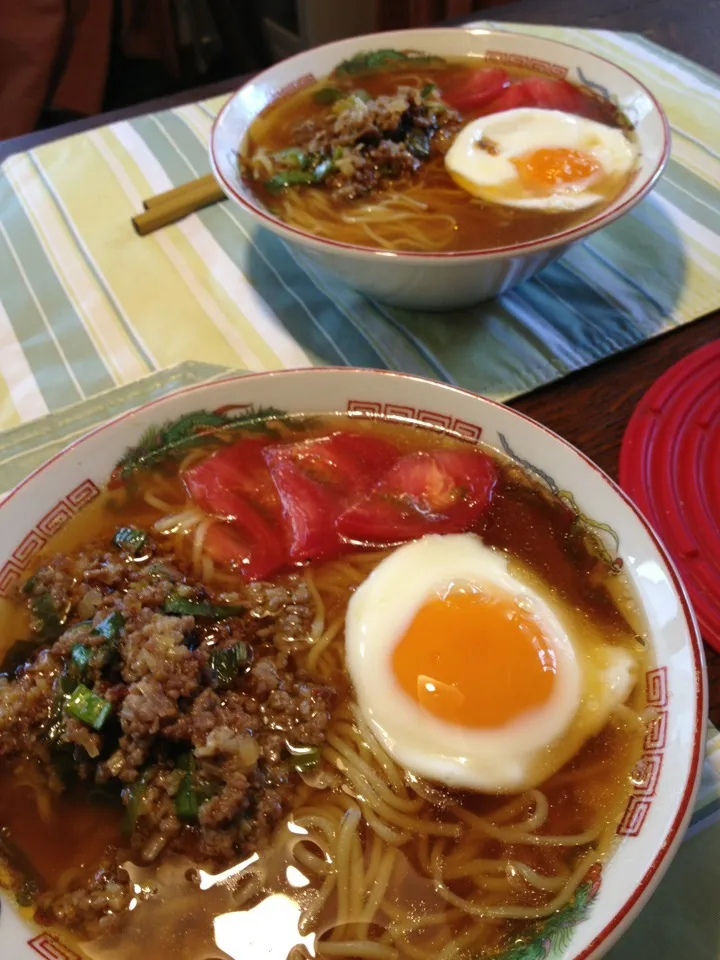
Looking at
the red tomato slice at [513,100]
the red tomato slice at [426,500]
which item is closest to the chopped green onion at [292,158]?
the red tomato slice at [513,100]

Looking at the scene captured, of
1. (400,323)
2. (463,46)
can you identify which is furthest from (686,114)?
(400,323)

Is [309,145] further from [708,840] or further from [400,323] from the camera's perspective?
[708,840]

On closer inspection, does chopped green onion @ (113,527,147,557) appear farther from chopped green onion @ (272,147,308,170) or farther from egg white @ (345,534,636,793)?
chopped green onion @ (272,147,308,170)

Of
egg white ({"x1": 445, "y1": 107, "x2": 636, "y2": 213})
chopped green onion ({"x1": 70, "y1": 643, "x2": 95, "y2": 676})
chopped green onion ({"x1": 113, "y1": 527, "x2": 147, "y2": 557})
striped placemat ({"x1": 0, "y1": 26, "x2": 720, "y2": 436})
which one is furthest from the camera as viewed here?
egg white ({"x1": 445, "y1": 107, "x2": 636, "y2": 213})

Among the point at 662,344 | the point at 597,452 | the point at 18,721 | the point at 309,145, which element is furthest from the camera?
the point at 309,145

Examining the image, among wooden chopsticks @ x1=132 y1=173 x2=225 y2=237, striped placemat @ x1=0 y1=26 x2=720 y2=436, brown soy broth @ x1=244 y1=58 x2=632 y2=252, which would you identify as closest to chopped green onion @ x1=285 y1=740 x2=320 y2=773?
striped placemat @ x1=0 y1=26 x2=720 y2=436


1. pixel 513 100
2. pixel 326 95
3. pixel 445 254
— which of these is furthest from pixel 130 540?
pixel 513 100

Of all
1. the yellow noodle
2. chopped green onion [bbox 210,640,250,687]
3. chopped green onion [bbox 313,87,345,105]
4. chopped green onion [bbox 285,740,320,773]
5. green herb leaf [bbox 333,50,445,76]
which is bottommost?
the yellow noodle

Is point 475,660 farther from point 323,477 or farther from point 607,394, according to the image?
point 607,394
